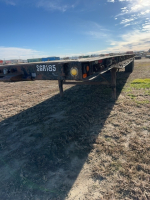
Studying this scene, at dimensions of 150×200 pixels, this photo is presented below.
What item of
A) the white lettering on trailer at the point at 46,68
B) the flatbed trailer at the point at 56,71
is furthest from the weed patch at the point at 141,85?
the white lettering on trailer at the point at 46,68

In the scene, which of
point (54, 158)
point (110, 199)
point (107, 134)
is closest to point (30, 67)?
point (54, 158)

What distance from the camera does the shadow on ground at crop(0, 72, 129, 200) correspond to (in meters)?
2.09

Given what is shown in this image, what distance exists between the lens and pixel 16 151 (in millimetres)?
2895

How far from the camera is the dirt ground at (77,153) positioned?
2002 mm

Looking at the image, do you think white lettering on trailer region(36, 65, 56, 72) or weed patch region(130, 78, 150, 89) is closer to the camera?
white lettering on trailer region(36, 65, 56, 72)

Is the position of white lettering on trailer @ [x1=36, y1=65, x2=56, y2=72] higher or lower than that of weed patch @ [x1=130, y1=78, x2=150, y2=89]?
higher

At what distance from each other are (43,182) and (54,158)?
0.50 meters

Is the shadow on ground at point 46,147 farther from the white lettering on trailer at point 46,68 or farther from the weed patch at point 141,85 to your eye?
the weed patch at point 141,85

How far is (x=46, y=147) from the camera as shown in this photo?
2.92 metres

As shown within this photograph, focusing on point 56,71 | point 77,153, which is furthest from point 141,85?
point 77,153

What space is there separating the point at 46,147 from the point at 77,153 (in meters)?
0.68

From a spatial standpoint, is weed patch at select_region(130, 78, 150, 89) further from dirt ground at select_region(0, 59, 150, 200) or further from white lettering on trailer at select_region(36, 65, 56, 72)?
Answer: white lettering on trailer at select_region(36, 65, 56, 72)

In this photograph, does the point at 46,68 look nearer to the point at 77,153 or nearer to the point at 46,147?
the point at 46,147

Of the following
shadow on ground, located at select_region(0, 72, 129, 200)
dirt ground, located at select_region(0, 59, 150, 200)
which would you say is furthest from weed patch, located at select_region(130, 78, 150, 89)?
shadow on ground, located at select_region(0, 72, 129, 200)
